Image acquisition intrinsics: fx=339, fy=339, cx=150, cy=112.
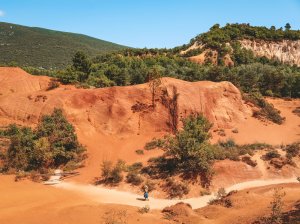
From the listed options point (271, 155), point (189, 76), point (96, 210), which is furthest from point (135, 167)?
point (189, 76)

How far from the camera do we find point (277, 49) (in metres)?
69.4

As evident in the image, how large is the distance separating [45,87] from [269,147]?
2436 cm

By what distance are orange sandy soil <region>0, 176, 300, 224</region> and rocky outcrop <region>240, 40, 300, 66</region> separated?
52775 mm

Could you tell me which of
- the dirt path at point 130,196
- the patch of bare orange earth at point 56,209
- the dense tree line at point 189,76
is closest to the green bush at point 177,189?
the dirt path at point 130,196

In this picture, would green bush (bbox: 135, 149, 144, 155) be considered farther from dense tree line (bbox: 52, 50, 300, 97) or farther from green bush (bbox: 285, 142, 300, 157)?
dense tree line (bbox: 52, 50, 300, 97)

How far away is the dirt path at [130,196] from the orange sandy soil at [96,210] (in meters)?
0.85

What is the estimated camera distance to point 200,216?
55.3ft

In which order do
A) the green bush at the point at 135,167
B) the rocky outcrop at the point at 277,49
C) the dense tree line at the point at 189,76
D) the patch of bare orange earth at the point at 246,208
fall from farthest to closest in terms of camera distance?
the rocky outcrop at the point at 277,49, the dense tree line at the point at 189,76, the green bush at the point at 135,167, the patch of bare orange earth at the point at 246,208

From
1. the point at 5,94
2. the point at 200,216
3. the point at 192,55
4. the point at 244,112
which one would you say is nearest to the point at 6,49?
the point at 192,55

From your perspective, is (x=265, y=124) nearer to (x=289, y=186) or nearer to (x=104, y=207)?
(x=289, y=186)

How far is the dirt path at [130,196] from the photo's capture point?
1897cm

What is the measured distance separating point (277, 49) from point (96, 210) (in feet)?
205

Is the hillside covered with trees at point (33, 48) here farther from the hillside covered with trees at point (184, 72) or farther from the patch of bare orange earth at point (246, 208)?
the patch of bare orange earth at point (246, 208)

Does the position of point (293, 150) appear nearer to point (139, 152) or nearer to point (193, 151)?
point (193, 151)
